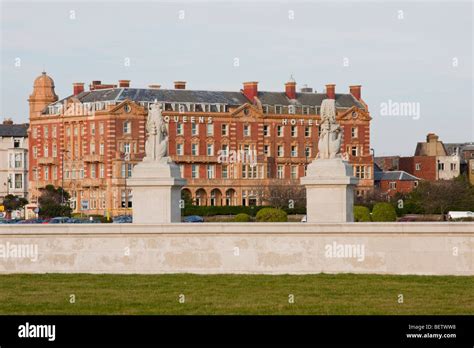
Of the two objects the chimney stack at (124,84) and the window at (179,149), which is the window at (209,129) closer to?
the window at (179,149)

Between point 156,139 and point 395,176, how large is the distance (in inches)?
3790

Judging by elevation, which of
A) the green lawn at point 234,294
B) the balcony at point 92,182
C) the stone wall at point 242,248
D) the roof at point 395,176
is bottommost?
the green lawn at point 234,294

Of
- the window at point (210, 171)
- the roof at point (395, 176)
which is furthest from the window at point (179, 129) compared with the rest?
the roof at point (395, 176)

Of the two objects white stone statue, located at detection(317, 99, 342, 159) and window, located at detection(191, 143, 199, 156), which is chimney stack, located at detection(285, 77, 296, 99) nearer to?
window, located at detection(191, 143, 199, 156)

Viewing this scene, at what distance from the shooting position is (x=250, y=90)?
133 meters

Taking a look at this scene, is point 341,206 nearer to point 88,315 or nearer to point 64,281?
point 64,281

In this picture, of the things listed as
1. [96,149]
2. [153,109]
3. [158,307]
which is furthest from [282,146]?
[158,307]

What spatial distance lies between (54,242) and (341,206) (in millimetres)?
9079

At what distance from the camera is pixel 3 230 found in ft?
143

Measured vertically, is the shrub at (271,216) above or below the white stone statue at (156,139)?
below

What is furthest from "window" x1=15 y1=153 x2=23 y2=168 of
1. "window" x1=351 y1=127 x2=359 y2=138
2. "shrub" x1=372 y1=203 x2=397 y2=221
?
"shrub" x1=372 y1=203 x2=397 y2=221

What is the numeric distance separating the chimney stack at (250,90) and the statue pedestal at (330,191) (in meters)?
88.4

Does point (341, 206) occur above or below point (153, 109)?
below

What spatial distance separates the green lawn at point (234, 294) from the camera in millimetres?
33719
